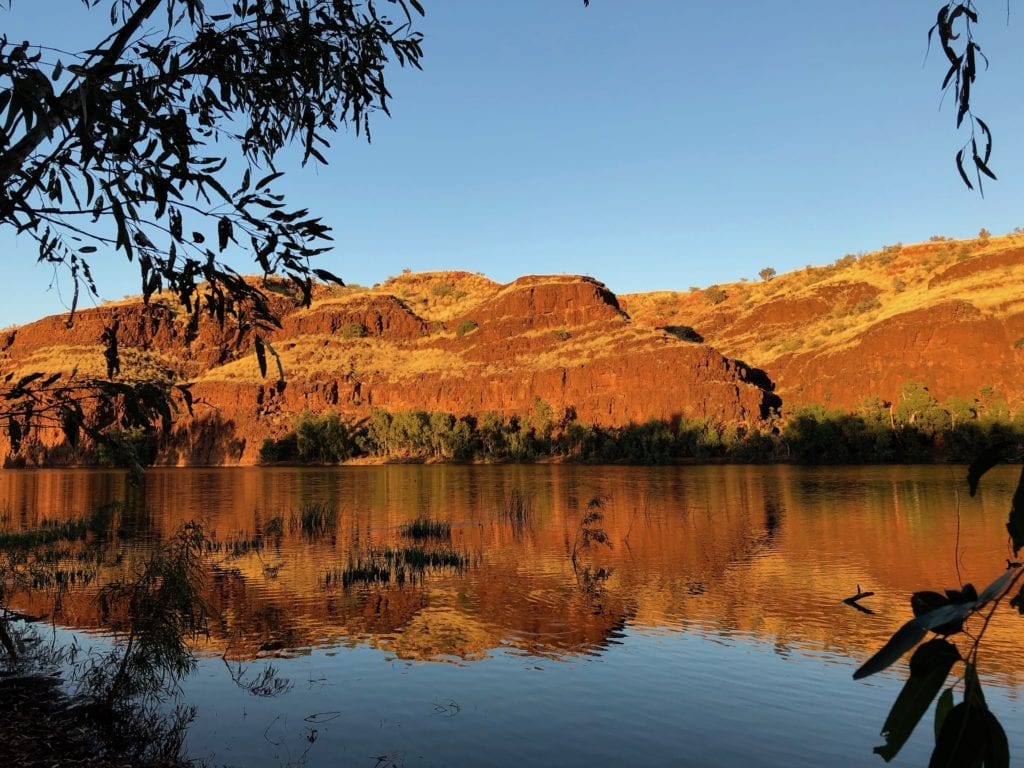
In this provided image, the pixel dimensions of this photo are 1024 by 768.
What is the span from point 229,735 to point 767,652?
7248mm

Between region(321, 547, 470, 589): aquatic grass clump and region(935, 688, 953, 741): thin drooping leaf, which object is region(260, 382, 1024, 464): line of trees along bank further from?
region(935, 688, 953, 741): thin drooping leaf

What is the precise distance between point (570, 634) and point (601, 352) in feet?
274

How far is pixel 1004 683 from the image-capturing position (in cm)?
933

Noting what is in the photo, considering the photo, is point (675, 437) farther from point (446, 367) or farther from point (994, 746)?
point (994, 746)

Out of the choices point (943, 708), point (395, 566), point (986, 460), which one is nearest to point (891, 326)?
point (395, 566)

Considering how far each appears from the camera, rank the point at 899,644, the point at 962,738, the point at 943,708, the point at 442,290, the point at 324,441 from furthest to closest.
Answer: the point at 442,290 → the point at 324,441 → the point at 943,708 → the point at 962,738 → the point at 899,644

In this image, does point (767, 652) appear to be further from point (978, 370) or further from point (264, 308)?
point (978, 370)

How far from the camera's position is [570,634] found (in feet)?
38.8

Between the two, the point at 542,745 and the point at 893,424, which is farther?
the point at 893,424

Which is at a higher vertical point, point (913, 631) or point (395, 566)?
point (913, 631)

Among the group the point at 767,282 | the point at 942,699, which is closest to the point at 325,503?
the point at 942,699

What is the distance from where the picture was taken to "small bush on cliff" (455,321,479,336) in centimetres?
11044

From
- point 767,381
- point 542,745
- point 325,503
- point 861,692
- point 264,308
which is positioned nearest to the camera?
point 264,308

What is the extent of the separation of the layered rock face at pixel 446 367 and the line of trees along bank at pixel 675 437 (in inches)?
152
